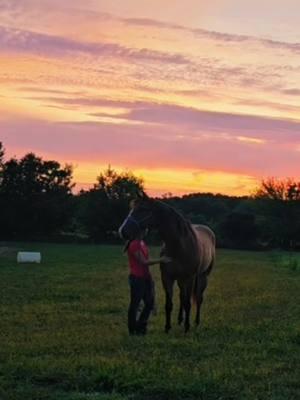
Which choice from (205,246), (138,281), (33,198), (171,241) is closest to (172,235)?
(171,241)

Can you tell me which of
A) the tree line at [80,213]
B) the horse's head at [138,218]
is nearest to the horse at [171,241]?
the horse's head at [138,218]

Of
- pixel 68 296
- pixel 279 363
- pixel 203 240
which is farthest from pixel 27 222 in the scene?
pixel 279 363

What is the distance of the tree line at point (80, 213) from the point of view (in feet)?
259

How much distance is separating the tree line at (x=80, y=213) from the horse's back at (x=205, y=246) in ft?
198

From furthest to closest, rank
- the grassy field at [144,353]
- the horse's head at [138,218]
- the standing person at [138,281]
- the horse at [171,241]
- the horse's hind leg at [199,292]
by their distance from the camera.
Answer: the horse's hind leg at [199,292], the standing person at [138,281], the horse at [171,241], the horse's head at [138,218], the grassy field at [144,353]

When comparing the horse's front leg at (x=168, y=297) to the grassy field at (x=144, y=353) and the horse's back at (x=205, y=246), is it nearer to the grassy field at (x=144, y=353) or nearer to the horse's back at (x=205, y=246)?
the grassy field at (x=144, y=353)

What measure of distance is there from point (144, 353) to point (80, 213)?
75.3 metres

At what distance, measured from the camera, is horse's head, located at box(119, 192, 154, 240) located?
10711mm

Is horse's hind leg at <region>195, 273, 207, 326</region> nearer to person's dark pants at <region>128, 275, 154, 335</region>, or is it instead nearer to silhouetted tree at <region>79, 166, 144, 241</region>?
person's dark pants at <region>128, 275, 154, 335</region>

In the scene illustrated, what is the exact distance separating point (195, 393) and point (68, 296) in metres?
11.4

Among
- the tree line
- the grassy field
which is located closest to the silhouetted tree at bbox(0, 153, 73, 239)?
the tree line

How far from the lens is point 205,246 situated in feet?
43.7

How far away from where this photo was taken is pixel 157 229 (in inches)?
443

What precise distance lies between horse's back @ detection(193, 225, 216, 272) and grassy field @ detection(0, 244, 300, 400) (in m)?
1.09
